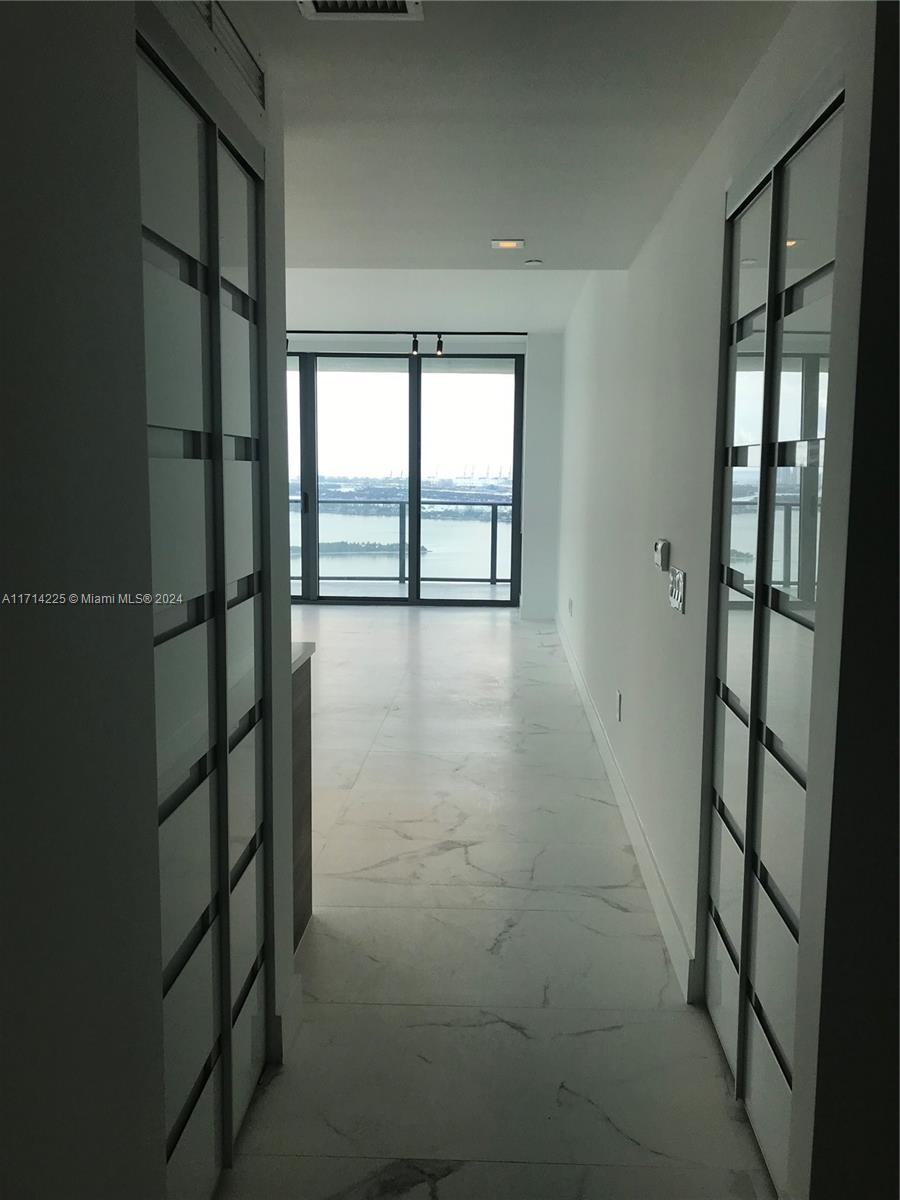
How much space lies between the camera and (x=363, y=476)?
33.6 feet

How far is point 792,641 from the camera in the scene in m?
2.03

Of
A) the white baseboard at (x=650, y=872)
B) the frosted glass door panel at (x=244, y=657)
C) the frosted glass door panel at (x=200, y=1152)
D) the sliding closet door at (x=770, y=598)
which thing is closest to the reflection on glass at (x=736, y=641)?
the sliding closet door at (x=770, y=598)

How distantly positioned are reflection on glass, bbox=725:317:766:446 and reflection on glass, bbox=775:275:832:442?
0.51 feet

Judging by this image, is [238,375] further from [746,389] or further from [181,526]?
[746,389]

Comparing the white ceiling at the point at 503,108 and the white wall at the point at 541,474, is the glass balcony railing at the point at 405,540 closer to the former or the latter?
the white wall at the point at 541,474

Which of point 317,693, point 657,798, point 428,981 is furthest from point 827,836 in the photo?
point 317,693

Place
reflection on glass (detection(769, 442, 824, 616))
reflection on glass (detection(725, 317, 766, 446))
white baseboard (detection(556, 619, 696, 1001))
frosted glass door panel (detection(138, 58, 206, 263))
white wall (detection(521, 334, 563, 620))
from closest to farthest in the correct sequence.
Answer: frosted glass door panel (detection(138, 58, 206, 263)) → reflection on glass (detection(769, 442, 824, 616)) → reflection on glass (detection(725, 317, 766, 446)) → white baseboard (detection(556, 619, 696, 1001)) → white wall (detection(521, 334, 563, 620))

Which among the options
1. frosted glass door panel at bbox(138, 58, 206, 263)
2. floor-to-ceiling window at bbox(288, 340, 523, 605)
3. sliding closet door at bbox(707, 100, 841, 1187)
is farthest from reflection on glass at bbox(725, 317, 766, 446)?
floor-to-ceiling window at bbox(288, 340, 523, 605)

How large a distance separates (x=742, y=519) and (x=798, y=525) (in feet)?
1.34

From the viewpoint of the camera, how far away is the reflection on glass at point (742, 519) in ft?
7.55

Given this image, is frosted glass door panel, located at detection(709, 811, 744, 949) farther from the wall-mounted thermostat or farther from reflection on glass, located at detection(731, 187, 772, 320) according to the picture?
reflection on glass, located at detection(731, 187, 772, 320)

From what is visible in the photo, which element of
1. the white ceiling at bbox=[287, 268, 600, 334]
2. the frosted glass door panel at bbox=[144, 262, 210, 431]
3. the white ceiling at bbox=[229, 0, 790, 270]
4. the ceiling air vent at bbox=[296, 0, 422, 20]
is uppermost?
the white ceiling at bbox=[287, 268, 600, 334]

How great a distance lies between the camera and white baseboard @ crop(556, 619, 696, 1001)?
2.91 meters

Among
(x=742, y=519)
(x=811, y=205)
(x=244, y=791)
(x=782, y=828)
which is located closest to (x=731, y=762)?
(x=782, y=828)
